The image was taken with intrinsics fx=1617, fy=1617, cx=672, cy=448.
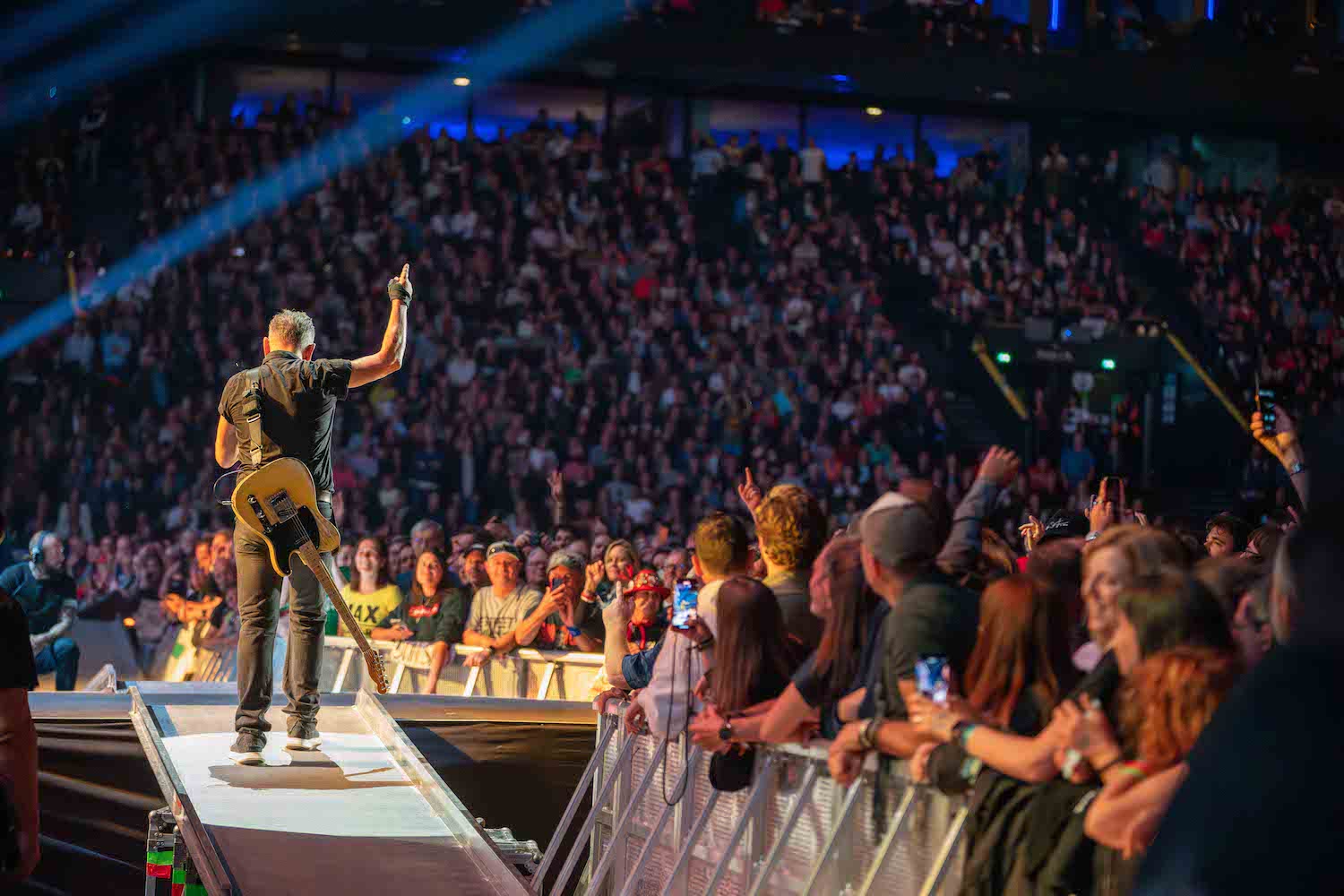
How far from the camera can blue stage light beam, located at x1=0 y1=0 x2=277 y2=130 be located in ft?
68.9

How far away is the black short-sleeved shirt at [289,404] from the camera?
5977mm

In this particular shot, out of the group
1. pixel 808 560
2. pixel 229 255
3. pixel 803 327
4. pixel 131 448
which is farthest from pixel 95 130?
pixel 808 560

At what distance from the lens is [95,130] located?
20812 mm

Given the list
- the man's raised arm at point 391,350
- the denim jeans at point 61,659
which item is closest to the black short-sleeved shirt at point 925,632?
the man's raised arm at point 391,350

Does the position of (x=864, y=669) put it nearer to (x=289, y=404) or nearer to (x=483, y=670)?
(x=289, y=404)

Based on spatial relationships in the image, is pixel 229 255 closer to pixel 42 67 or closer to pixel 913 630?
pixel 42 67

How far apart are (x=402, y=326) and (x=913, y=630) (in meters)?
3.01

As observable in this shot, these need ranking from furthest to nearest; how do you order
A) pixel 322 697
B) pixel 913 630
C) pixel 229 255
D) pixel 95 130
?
pixel 95 130 → pixel 229 255 → pixel 322 697 → pixel 913 630

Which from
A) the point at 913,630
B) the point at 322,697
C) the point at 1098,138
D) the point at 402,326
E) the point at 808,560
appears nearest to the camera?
→ the point at 913,630

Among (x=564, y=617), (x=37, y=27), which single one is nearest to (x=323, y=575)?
(x=564, y=617)

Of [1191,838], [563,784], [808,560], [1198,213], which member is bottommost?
[563,784]

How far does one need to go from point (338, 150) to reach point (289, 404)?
1637 centimetres

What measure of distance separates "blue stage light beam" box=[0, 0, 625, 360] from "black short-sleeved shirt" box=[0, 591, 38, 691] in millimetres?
15726

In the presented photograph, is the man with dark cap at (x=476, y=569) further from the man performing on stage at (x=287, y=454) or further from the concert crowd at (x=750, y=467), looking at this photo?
the man performing on stage at (x=287, y=454)
